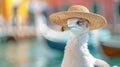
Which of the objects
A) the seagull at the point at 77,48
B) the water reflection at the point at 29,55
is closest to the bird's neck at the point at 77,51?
the seagull at the point at 77,48

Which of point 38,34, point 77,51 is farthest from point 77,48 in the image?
point 38,34

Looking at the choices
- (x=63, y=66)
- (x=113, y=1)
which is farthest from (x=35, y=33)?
(x=63, y=66)

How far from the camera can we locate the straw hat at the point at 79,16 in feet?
5.90

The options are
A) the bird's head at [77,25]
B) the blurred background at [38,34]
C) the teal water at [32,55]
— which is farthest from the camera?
the blurred background at [38,34]

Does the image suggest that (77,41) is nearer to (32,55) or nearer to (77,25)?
(77,25)

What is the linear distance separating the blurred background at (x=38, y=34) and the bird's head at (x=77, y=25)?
4.61 meters

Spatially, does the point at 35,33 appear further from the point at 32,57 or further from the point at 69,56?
the point at 69,56

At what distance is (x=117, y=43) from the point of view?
6516mm

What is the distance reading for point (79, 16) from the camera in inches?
71.4

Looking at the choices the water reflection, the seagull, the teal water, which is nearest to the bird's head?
the seagull

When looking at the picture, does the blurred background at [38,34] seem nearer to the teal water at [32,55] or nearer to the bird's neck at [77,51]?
the teal water at [32,55]

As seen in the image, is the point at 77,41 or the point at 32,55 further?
the point at 32,55

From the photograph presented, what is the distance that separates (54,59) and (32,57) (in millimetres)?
537

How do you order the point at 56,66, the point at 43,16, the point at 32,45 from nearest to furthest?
the point at 56,66 < the point at 32,45 < the point at 43,16
